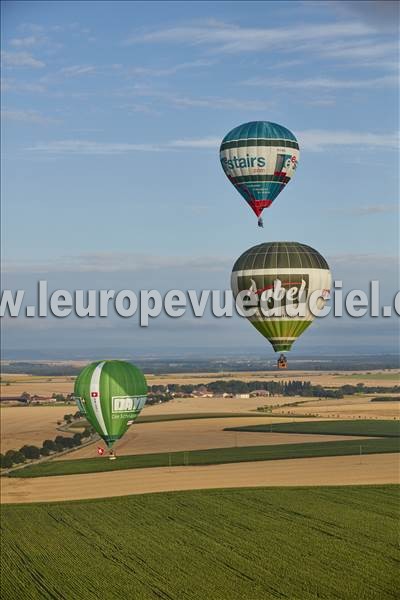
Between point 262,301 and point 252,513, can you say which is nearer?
point 262,301

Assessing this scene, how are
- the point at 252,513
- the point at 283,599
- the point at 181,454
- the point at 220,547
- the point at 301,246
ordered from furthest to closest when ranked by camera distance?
1. the point at 181,454
2. the point at 252,513
3. the point at 301,246
4. the point at 220,547
5. the point at 283,599

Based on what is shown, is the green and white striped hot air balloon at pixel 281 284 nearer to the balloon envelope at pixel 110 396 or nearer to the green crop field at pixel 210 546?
the green crop field at pixel 210 546

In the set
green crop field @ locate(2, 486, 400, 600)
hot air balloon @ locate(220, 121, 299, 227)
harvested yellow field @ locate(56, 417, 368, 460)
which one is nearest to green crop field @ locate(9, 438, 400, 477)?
harvested yellow field @ locate(56, 417, 368, 460)

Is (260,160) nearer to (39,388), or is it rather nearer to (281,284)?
(281,284)

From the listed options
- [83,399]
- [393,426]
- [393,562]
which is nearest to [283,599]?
[393,562]

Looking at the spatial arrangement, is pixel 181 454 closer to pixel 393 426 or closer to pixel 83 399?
pixel 393 426

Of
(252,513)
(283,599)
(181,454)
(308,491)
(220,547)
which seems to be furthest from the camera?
(181,454)

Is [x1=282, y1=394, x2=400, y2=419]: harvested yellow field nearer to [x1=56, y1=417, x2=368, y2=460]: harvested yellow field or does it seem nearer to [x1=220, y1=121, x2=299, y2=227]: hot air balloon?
[x1=56, y1=417, x2=368, y2=460]: harvested yellow field
